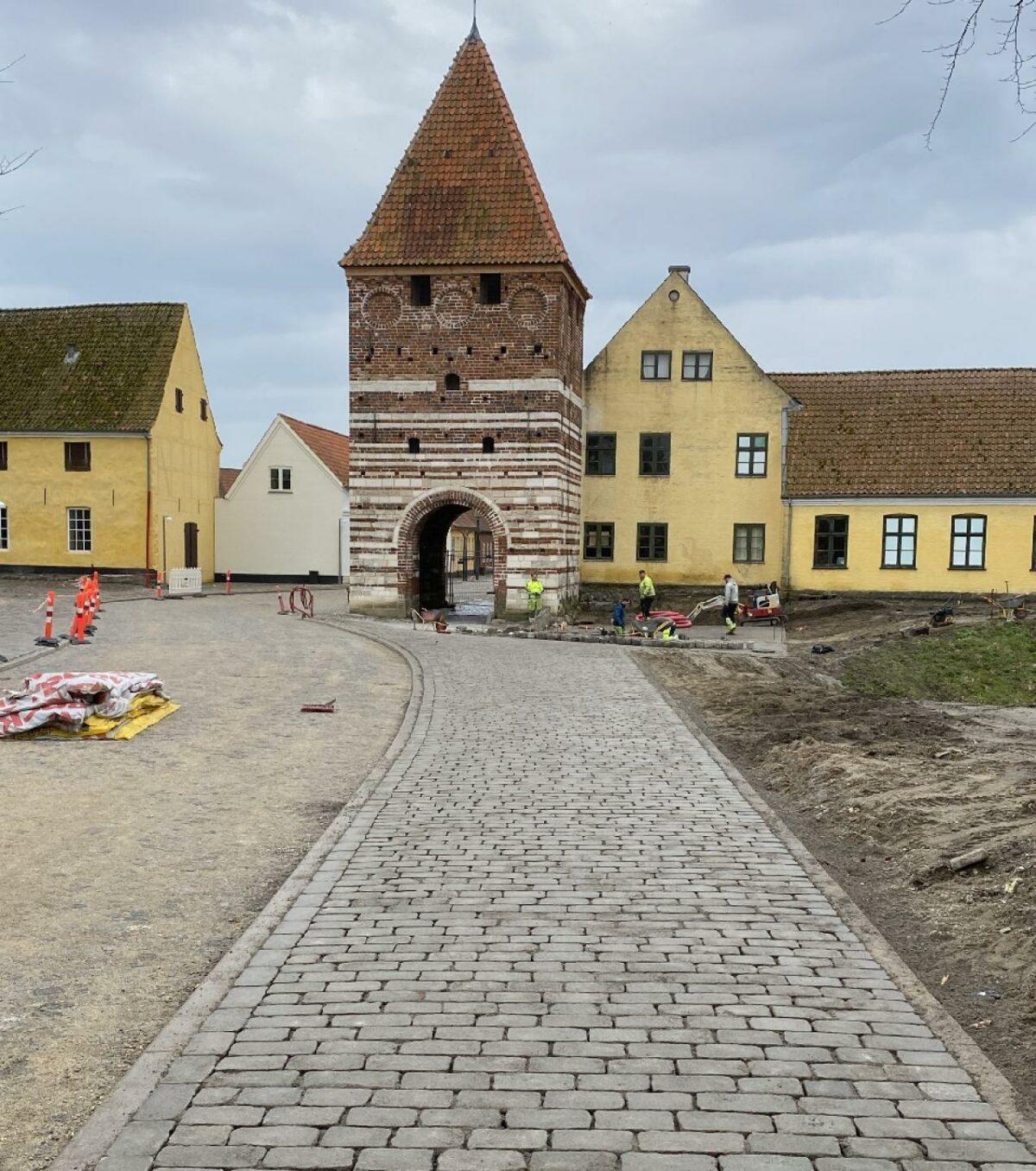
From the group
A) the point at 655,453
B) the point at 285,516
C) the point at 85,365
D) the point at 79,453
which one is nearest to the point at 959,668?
the point at 655,453

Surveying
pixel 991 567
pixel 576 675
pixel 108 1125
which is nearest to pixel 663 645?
pixel 576 675

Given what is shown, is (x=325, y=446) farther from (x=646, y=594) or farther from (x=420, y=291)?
(x=646, y=594)

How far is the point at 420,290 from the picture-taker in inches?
1121

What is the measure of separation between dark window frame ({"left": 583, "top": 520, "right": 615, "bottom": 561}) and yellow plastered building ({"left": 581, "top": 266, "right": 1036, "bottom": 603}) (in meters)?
0.05

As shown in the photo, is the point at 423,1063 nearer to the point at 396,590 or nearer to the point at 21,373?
the point at 396,590

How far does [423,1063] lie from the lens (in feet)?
15.5

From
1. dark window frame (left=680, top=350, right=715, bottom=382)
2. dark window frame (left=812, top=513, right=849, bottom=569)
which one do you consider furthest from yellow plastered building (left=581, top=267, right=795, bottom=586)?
dark window frame (left=812, top=513, right=849, bottom=569)

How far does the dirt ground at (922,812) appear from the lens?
19.4ft

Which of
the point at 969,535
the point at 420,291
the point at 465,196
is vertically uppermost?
the point at 465,196

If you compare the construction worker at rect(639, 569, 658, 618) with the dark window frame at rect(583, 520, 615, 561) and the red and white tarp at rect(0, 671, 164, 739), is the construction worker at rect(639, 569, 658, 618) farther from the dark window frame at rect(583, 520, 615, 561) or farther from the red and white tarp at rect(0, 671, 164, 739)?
the red and white tarp at rect(0, 671, 164, 739)

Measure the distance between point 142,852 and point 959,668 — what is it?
61.8 ft

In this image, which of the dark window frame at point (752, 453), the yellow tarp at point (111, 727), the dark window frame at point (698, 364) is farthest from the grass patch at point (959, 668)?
the yellow tarp at point (111, 727)

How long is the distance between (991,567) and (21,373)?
115 feet

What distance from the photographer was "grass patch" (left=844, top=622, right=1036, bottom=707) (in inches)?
807
